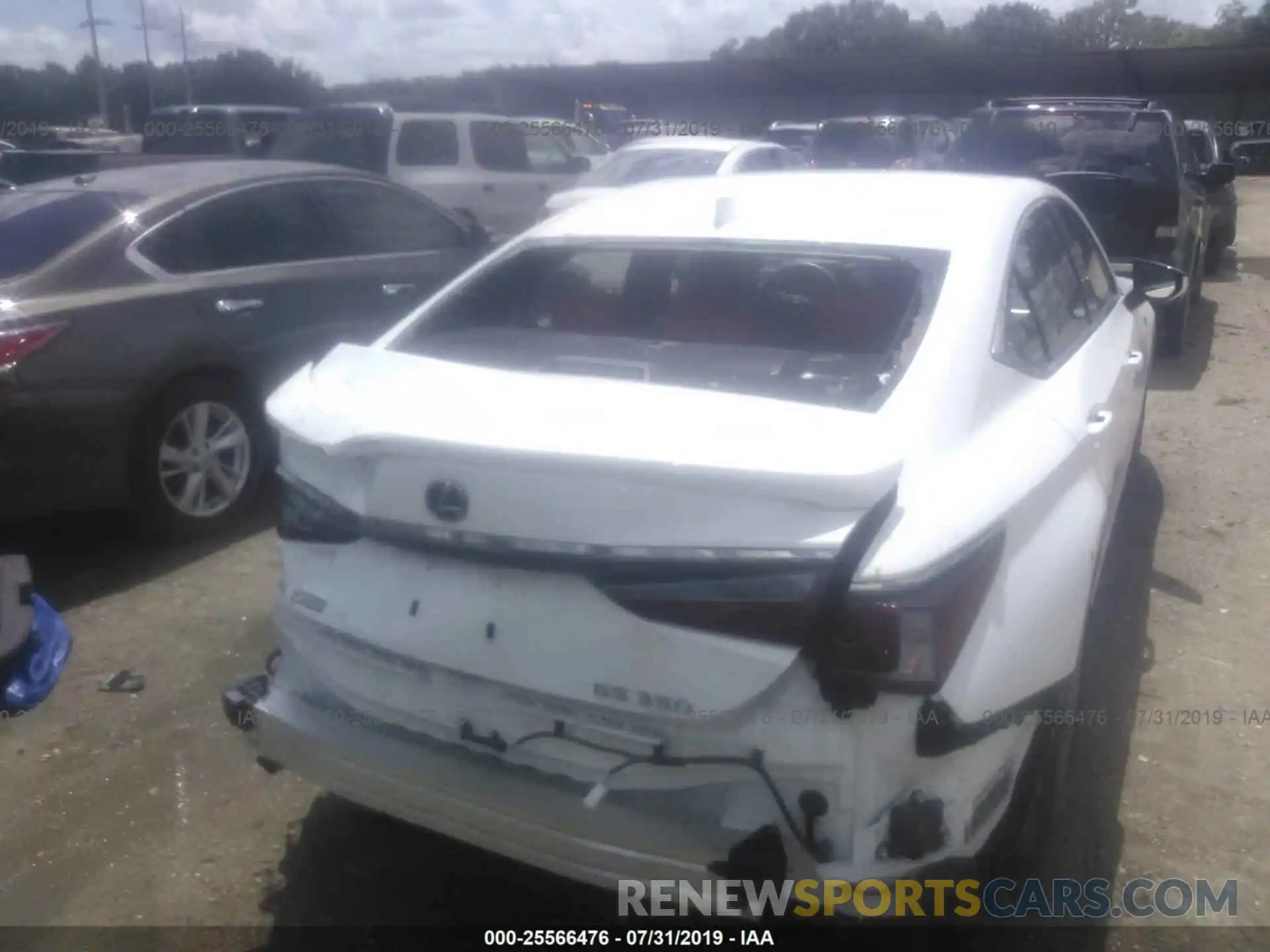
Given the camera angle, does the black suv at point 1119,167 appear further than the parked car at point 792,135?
No

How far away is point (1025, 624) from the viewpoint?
7.79ft

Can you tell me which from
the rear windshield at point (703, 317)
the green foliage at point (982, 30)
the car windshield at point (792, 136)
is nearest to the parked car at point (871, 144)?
the car windshield at point (792, 136)

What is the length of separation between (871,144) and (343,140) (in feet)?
44.8

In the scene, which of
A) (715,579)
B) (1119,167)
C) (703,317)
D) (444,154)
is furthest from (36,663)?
(444,154)

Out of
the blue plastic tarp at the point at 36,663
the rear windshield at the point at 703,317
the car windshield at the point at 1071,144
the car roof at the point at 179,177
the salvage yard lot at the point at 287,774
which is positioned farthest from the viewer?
the car windshield at the point at 1071,144

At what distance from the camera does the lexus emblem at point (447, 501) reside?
2.36 m

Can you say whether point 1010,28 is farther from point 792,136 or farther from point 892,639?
point 892,639

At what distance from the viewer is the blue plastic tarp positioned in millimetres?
3867

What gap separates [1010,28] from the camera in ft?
279

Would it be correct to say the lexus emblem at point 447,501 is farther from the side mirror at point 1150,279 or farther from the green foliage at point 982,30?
the green foliage at point 982,30

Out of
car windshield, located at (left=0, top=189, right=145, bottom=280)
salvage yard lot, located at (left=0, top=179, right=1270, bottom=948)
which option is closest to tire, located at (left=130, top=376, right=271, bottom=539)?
salvage yard lot, located at (left=0, top=179, right=1270, bottom=948)

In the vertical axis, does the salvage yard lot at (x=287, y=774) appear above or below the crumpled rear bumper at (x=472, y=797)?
below

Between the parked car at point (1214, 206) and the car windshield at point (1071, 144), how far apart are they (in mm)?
3458

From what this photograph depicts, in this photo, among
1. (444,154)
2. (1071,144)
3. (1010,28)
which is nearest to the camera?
(1071,144)
